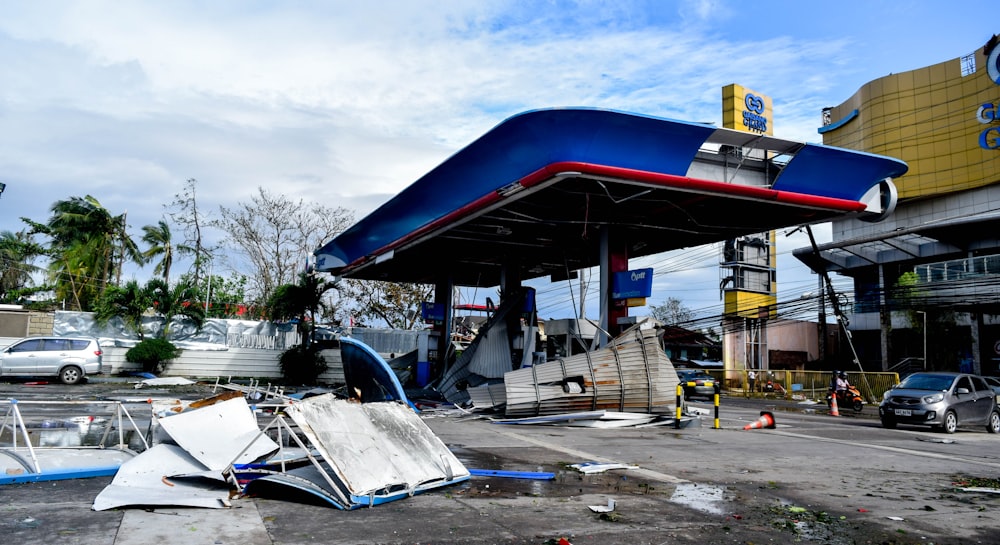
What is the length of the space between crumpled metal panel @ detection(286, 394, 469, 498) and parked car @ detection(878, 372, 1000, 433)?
1418cm

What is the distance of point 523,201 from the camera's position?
64.8ft

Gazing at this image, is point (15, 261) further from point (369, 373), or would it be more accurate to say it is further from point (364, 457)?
point (364, 457)

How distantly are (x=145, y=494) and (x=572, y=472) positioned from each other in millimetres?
5077

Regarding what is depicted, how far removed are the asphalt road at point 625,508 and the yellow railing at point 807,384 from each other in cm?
1936

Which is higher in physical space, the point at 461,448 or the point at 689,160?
the point at 689,160

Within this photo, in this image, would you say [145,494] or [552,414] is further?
[552,414]

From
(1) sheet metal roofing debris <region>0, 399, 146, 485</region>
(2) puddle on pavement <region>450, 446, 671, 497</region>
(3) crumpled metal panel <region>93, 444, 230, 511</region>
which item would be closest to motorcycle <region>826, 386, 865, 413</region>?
(2) puddle on pavement <region>450, 446, 671, 497</region>

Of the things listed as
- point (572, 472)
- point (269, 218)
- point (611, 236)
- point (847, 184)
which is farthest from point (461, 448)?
point (269, 218)

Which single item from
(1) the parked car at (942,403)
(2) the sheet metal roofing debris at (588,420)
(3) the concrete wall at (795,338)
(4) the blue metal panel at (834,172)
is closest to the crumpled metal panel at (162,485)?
(2) the sheet metal roofing debris at (588,420)

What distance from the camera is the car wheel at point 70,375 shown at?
2344cm

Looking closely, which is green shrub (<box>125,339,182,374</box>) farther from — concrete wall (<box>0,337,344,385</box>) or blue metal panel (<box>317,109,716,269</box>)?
blue metal panel (<box>317,109,716,269</box>)

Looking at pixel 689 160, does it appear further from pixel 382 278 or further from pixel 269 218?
pixel 269 218

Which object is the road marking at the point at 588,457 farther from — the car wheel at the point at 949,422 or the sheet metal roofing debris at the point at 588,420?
the car wheel at the point at 949,422

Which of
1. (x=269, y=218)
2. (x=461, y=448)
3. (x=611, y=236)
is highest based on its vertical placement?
(x=269, y=218)
